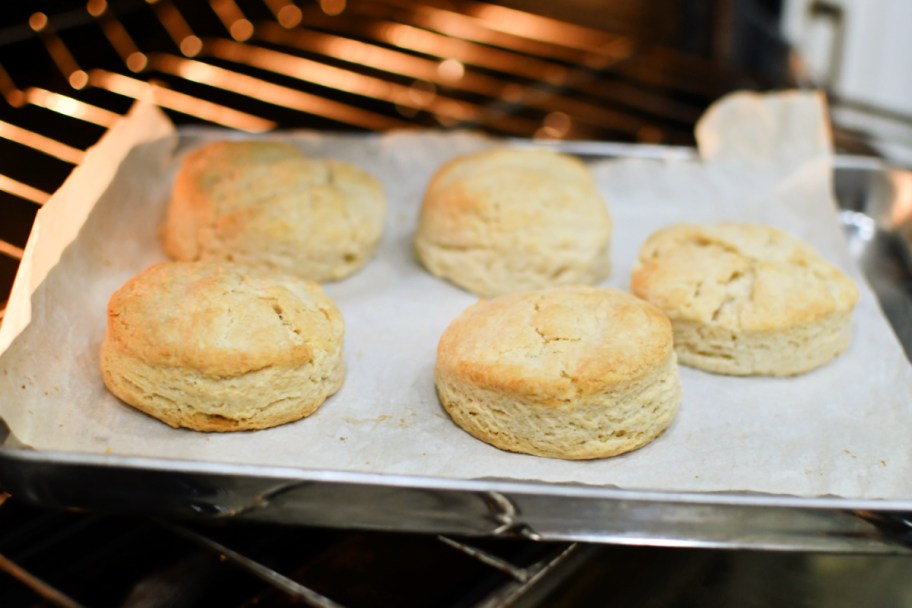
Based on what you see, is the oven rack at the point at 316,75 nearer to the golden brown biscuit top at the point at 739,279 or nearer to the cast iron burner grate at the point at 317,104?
the cast iron burner grate at the point at 317,104

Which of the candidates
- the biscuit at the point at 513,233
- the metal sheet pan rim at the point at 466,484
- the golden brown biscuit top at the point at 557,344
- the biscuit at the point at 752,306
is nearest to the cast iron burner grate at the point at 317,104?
the metal sheet pan rim at the point at 466,484

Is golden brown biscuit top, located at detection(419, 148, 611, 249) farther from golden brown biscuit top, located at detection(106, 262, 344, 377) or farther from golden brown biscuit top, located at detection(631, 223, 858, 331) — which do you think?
golden brown biscuit top, located at detection(106, 262, 344, 377)

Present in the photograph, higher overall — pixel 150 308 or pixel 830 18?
pixel 830 18

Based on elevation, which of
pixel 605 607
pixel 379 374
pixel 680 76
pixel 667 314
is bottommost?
pixel 605 607

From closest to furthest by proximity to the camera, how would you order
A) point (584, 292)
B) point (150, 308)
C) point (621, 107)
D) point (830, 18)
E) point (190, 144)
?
point (150, 308) < point (584, 292) < point (190, 144) < point (621, 107) < point (830, 18)

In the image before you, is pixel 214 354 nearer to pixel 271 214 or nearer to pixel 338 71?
pixel 271 214

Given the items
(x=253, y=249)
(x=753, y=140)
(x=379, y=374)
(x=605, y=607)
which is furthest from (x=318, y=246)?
(x=753, y=140)

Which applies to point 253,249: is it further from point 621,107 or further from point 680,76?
point 680,76
